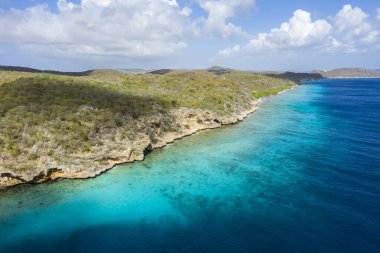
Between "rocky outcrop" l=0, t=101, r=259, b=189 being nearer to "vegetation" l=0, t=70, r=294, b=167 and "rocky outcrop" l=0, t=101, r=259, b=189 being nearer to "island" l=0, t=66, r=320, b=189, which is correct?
"island" l=0, t=66, r=320, b=189

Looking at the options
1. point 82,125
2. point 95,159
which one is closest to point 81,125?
point 82,125

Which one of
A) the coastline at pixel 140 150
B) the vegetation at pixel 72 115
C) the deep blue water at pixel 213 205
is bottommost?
the deep blue water at pixel 213 205

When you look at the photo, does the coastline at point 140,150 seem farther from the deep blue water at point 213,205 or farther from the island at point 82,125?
the deep blue water at point 213,205

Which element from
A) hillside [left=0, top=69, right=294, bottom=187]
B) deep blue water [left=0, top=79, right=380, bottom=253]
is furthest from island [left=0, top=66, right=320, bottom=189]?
deep blue water [left=0, top=79, right=380, bottom=253]

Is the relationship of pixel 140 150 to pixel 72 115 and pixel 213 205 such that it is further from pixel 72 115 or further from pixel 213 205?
pixel 213 205

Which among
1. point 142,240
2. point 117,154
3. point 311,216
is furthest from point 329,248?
point 117,154

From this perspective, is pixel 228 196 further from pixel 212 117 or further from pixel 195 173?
pixel 212 117

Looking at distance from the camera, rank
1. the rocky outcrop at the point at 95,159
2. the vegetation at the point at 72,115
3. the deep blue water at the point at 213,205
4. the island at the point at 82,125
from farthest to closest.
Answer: the vegetation at the point at 72,115
the island at the point at 82,125
the rocky outcrop at the point at 95,159
the deep blue water at the point at 213,205

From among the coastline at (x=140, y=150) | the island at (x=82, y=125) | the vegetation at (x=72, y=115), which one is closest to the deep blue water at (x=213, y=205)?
the coastline at (x=140, y=150)
